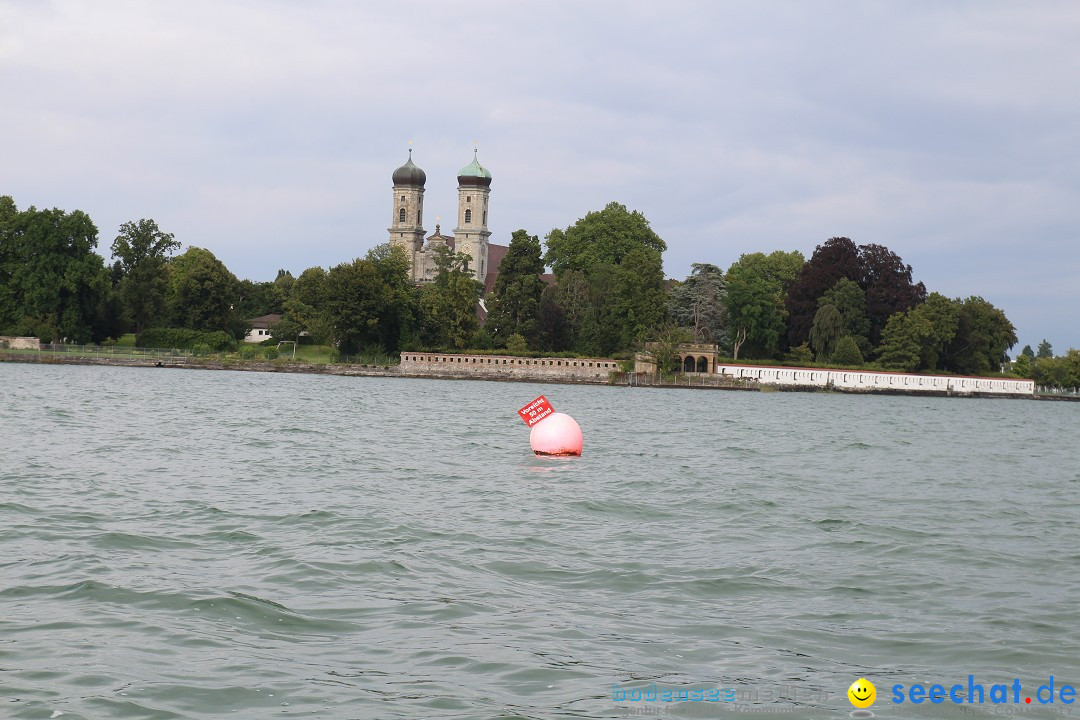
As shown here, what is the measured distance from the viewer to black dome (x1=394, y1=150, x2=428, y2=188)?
13812cm

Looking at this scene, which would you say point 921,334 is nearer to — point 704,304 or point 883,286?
point 883,286

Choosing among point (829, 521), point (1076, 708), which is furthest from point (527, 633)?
point (829, 521)

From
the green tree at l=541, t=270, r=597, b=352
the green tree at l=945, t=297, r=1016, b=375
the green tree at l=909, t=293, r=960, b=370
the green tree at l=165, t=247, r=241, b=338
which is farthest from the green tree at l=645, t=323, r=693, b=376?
the green tree at l=165, t=247, r=241, b=338

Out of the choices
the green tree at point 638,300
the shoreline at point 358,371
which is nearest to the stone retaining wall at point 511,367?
the shoreline at point 358,371

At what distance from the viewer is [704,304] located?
99.5 meters

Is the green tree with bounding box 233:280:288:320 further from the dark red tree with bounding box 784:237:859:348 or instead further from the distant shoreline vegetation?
the dark red tree with bounding box 784:237:859:348

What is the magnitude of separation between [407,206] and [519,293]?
4687 cm

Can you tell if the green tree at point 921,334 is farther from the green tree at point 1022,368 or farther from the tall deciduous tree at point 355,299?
the tall deciduous tree at point 355,299

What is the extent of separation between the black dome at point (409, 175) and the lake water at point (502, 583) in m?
117

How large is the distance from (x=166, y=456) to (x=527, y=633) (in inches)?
554

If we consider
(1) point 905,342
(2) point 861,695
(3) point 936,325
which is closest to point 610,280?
(1) point 905,342

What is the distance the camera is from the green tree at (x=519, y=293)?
9456cm

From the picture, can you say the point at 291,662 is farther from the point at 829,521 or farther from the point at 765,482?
the point at 765,482

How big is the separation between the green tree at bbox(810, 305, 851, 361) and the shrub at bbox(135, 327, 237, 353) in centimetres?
4696
